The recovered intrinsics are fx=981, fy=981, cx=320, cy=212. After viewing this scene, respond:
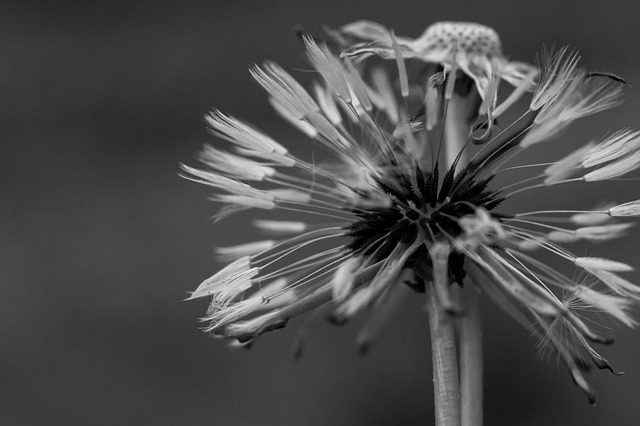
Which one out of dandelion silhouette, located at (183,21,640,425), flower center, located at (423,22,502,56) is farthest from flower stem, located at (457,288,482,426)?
flower center, located at (423,22,502,56)

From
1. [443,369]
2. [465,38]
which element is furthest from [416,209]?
[465,38]

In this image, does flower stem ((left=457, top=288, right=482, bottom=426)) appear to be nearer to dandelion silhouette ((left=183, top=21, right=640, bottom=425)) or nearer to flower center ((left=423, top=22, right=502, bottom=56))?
dandelion silhouette ((left=183, top=21, right=640, bottom=425))

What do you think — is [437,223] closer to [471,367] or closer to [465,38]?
[471,367]

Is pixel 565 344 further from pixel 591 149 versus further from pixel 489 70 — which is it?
pixel 489 70

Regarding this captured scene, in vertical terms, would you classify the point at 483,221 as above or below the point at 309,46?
below

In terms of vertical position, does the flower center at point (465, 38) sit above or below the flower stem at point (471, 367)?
above

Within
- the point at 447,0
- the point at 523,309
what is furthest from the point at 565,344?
the point at 447,0

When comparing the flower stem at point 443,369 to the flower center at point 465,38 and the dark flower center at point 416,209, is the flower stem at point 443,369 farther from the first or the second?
the flower center at point 465,38

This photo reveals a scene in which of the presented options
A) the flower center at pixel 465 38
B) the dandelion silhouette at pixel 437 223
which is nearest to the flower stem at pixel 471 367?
the dandelion silhouette at pixel 437 223
